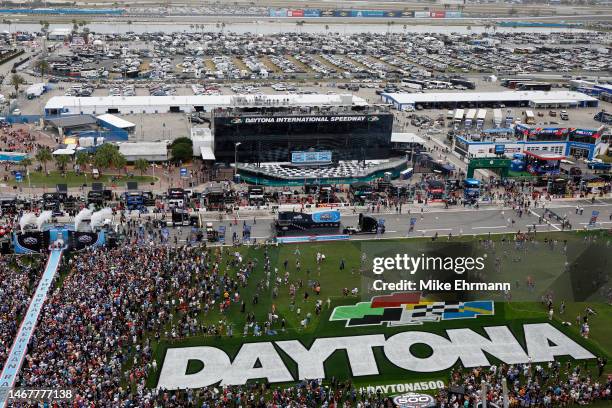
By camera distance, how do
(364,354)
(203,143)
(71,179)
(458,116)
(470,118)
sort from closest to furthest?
1. (364,354)
2. (71,179)
3. (203,143)
4. (458,116)
5. (470,118)

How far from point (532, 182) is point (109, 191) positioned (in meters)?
41.9

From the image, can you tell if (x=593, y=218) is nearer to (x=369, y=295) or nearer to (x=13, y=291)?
(x=369, y=295)

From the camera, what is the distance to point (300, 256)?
48.1m

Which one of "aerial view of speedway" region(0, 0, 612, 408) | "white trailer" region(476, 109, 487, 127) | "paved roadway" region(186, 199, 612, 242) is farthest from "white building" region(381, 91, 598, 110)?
"paved roadway" region(186, 199, 612, 242)

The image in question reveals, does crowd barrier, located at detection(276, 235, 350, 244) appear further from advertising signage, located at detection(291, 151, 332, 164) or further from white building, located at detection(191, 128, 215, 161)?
white building, located at detection(191, 128, 215, 161)

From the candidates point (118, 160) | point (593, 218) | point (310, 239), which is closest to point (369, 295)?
point (310, 239)

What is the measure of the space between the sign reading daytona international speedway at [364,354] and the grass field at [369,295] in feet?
1.50

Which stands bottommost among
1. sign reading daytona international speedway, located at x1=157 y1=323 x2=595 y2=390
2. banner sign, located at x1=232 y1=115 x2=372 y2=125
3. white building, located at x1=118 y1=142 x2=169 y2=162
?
sign reading daytona international speedway, located at x1=157 y1=323 x2=595 y2=390

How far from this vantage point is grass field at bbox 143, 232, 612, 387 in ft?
117

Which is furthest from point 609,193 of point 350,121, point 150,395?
point 150,395

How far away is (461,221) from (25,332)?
36264 mm

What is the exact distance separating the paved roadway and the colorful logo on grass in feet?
46.5

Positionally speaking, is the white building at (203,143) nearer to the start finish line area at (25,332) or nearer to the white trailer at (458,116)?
the start finish line area at (25,332)

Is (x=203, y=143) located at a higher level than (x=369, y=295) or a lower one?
higher
